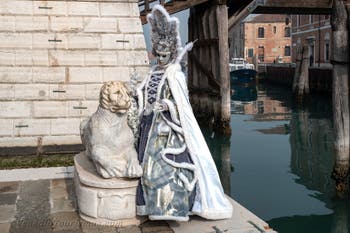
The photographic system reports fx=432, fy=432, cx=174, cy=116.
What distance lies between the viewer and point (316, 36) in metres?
35.3

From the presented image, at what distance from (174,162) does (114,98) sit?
834 millimetres

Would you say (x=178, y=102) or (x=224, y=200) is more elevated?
(x=178, y=102)

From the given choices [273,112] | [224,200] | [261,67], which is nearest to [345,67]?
[224,200]

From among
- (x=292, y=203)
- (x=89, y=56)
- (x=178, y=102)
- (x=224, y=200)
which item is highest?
(x=89, y=56)

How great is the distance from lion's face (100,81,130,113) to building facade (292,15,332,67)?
97.0 ft

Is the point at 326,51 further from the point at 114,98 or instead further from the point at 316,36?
the point at 114,98

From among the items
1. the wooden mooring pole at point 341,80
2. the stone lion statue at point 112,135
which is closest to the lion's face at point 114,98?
the stone lion statue at point 112,135

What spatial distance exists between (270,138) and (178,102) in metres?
11.8

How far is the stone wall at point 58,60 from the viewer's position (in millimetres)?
7973

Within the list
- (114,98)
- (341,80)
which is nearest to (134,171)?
(114,98)

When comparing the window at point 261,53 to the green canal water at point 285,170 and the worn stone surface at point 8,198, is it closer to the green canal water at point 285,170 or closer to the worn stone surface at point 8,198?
the green canal water at point 285,170

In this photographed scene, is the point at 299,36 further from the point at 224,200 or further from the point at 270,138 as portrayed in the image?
the point at 224,200

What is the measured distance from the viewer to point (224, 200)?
422 cm

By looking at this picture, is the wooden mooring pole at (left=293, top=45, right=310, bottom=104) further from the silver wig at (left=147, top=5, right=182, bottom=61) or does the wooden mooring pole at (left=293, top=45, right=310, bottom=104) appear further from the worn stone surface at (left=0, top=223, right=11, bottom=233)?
the worn stone surface at (left=0, top=223, right=11, bottom=233)
